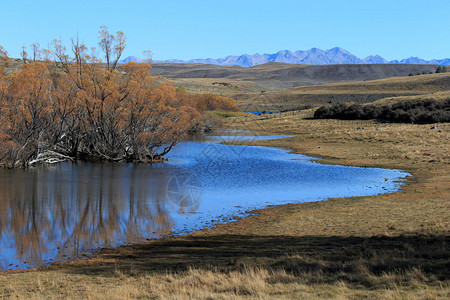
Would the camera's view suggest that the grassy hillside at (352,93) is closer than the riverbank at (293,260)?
No

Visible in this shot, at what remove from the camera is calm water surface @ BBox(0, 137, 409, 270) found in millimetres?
16328

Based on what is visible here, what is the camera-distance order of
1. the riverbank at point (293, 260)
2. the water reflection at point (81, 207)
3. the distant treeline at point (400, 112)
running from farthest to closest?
the distant treeline at point (400, 112) < the water reflection at point (81, 207) < the riverbank at point (293, 260)

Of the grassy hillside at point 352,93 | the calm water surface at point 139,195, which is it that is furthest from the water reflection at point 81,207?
the grassy hillside at point 352,93

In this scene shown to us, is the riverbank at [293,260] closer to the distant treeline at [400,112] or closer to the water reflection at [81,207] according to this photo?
the water reflection at [81,207]

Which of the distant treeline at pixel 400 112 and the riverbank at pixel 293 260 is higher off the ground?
the distant treeline at pixel 400 112

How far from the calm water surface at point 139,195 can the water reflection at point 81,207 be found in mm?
35

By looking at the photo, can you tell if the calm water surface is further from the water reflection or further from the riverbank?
the riverbank

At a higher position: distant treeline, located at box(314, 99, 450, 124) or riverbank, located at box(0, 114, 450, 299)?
distant treeline, located at box(314, 99, 450, 124)

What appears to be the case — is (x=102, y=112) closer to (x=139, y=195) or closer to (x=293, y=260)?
(x=139, y=195)

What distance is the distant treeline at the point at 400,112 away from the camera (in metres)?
65.0

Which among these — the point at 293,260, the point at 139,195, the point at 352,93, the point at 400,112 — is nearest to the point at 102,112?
the point at 139,195

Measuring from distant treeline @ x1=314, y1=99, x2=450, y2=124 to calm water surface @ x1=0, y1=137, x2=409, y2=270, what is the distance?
32647mm

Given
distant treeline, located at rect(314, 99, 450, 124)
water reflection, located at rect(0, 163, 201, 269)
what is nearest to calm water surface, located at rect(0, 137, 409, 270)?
water reflection, located at rect(0, 163, 201, 269)

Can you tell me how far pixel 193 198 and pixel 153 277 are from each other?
13.1 meters
